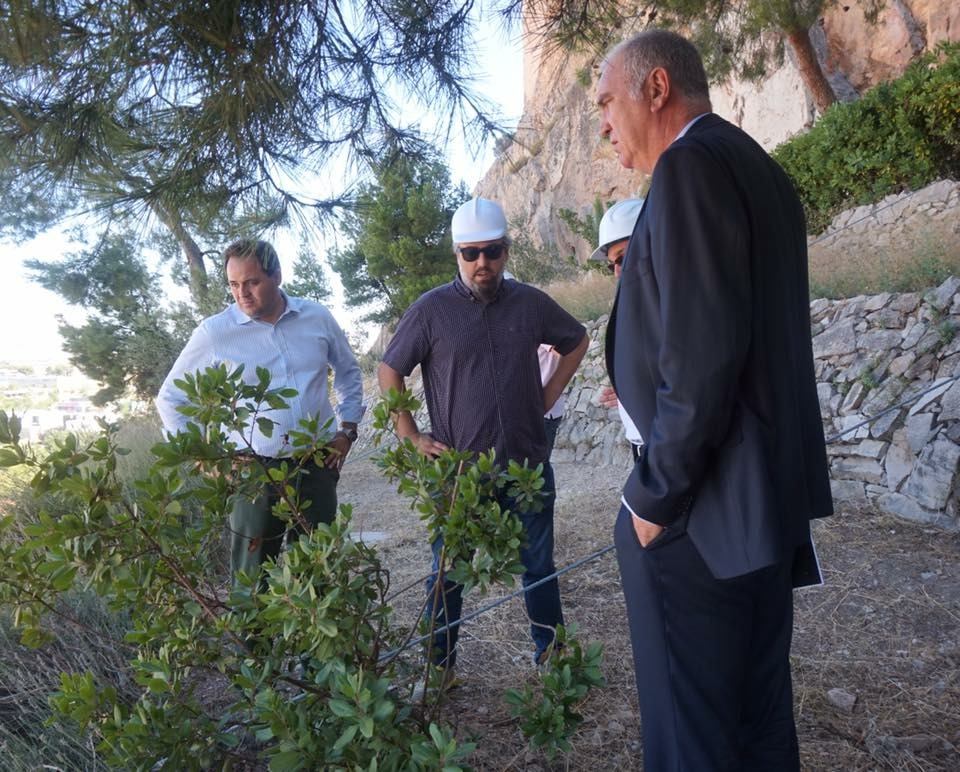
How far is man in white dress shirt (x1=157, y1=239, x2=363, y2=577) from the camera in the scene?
269 cm

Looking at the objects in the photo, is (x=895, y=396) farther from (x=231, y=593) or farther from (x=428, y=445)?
(x=231, y=593)

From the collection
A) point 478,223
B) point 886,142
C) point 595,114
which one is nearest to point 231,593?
point 478,223

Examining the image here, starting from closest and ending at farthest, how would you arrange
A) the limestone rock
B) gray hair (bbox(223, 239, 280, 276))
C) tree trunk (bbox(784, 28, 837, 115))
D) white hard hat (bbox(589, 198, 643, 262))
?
white hard hat (bbox(589, 198, 643, 262)) → gray hair (bbox(223, 239, 280, 276)) → the limestone rock → tree trunk (bbox(784, 28, 837, 115))

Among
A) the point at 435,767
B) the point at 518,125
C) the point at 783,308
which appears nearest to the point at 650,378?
the point at 783,308

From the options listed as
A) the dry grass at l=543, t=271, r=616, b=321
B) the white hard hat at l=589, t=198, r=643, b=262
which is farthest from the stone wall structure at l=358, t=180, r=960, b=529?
the dry grass at l=543, t=271, r=616, b=321

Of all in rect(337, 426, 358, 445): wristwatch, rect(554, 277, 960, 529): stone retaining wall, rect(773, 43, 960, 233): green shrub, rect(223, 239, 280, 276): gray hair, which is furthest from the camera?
rect(773, 43, 960, 233): green shrub

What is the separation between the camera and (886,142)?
8656 millimetres

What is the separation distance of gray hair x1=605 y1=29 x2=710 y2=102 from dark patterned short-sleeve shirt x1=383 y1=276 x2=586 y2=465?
133cm

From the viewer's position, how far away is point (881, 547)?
3898 millimetres

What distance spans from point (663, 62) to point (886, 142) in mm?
8837

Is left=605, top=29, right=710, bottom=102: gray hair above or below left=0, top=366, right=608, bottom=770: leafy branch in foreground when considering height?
above

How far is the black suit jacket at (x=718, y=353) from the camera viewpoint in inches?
47.1

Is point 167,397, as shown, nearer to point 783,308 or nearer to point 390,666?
point 390,666

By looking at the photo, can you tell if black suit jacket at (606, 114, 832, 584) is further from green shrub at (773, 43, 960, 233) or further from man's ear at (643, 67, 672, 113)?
green shrub at (773, 43, 960, 233)
